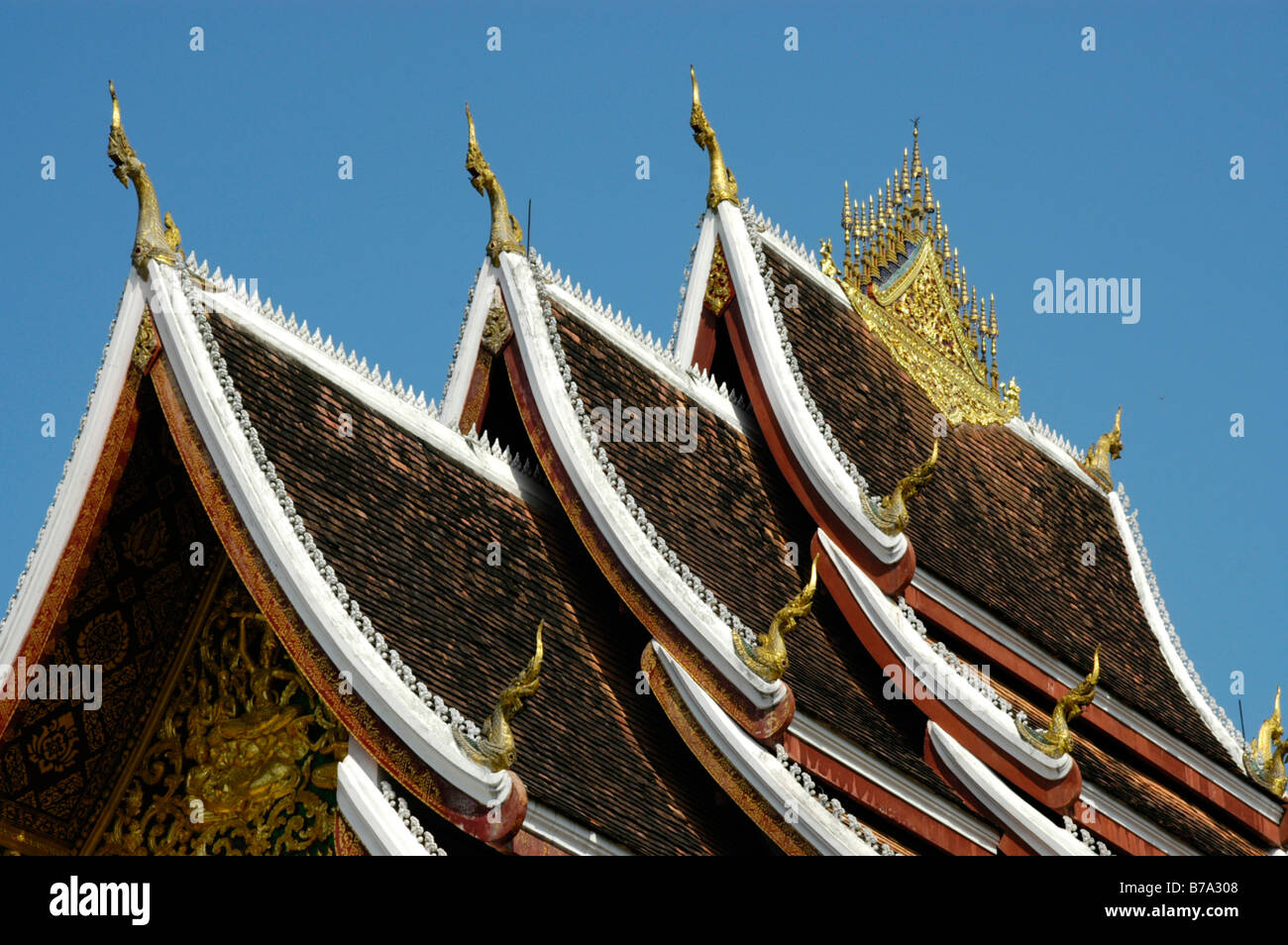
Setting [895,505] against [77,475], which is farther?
[895,505]

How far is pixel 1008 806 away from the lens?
18.0 metres

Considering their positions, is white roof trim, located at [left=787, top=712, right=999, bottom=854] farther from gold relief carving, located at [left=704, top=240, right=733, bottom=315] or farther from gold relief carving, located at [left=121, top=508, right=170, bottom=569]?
gold relief carving, located at [left=704, top=240, right=733, bottom=315]

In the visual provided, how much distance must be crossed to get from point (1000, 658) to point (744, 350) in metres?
2.83

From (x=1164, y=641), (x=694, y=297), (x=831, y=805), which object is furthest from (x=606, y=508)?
(x=1164, y=641)

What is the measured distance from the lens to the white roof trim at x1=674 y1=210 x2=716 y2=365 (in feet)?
66.3

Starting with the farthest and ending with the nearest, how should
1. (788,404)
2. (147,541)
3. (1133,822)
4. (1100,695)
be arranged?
1. (1100,695)
2. (1133,822)
3. (788,404)
4. (147,541)

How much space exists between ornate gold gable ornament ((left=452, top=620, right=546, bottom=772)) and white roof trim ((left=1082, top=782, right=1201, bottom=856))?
634 centimetres

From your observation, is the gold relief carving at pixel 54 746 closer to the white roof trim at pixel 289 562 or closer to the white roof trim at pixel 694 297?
the white roof trim at pixel 289 562

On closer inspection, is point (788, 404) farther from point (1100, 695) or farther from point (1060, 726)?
point (1100, 695)

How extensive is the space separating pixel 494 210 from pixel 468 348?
93 cm

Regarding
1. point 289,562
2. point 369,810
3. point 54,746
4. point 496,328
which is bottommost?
point 369,810
